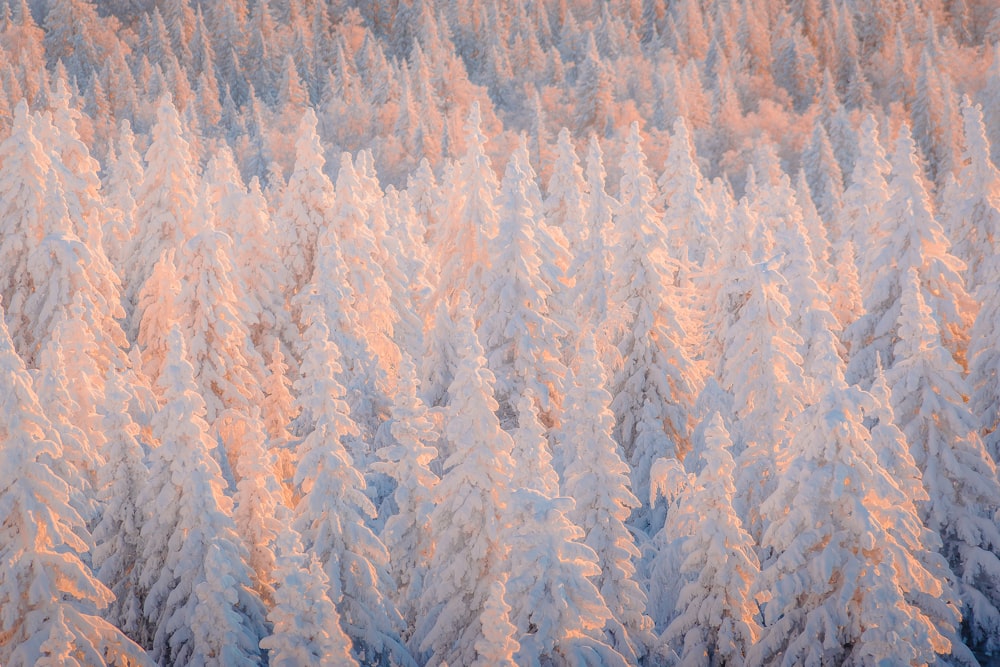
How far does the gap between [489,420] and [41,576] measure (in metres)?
7.94

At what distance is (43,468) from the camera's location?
16.1 metres

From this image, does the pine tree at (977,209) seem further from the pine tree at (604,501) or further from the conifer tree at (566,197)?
the pine tree at (604,501)

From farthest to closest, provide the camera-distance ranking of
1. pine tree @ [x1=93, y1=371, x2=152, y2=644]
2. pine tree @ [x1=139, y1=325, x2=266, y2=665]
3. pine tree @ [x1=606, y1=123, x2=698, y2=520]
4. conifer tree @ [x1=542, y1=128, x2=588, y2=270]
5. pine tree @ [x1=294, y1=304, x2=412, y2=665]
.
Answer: conifer tree @ [x1=542, y1=128, x2=588, y2=270], pine tree @ [x1=606, y1=123, x2=698, y2=520], pine tree @ [x1=93, y1=371, x2=152, y2=644], pine tree @ [x1=294, y1=304, x2=412, y2=665], pine tree @ [x1=139, y1=325, x2=266, y2=665]

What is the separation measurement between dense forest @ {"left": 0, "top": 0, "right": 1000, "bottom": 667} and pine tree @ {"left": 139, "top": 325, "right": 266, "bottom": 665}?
0.22ft

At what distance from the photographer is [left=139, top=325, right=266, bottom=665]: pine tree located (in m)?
18.2

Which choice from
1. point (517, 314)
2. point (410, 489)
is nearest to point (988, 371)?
point (517, 314)

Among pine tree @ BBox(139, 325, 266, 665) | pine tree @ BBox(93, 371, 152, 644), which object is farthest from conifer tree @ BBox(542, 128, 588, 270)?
pine tree @ BBox(139, 325, 266, 665)

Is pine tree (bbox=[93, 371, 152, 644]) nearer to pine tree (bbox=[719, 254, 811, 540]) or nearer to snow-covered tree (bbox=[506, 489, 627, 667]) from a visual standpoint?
snow-covered tree (bbox=[506, 489, 627, 667])

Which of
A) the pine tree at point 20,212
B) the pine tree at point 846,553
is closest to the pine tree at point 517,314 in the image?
the pine tree at point 846,553

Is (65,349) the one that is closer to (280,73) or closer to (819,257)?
(819,257)

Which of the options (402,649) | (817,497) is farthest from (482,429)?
(817,497)

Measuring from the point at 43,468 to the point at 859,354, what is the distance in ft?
66.3

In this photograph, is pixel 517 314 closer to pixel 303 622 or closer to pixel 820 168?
pixel 303 622

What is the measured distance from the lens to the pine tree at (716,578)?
1805cm
